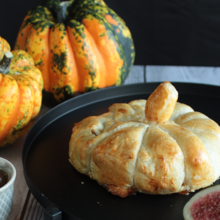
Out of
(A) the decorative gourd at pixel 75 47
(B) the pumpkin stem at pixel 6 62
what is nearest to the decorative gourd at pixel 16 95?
(B) the pumpkin stem at pixel 6 62

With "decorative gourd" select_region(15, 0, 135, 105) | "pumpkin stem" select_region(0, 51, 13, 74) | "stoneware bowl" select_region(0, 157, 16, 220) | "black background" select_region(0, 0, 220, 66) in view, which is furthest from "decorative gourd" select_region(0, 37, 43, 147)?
"black background" select_region(0, 0, 220, 66)

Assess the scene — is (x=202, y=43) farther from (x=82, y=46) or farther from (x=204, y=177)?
(x=204, y=177)

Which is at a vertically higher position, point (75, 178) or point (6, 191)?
point (6, 191)

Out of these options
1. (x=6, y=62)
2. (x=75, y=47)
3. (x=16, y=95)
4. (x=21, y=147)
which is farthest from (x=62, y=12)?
(x=21, y=147)

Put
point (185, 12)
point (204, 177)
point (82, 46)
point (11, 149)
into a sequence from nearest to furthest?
point (204, 177) → point (11, 149) → point (82, 46) → point (185, 12)

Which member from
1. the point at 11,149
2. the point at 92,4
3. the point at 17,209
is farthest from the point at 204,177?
the point at 92,4

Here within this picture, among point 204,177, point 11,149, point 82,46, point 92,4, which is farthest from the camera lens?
point 92,4

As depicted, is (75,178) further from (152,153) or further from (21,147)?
(21,147)
